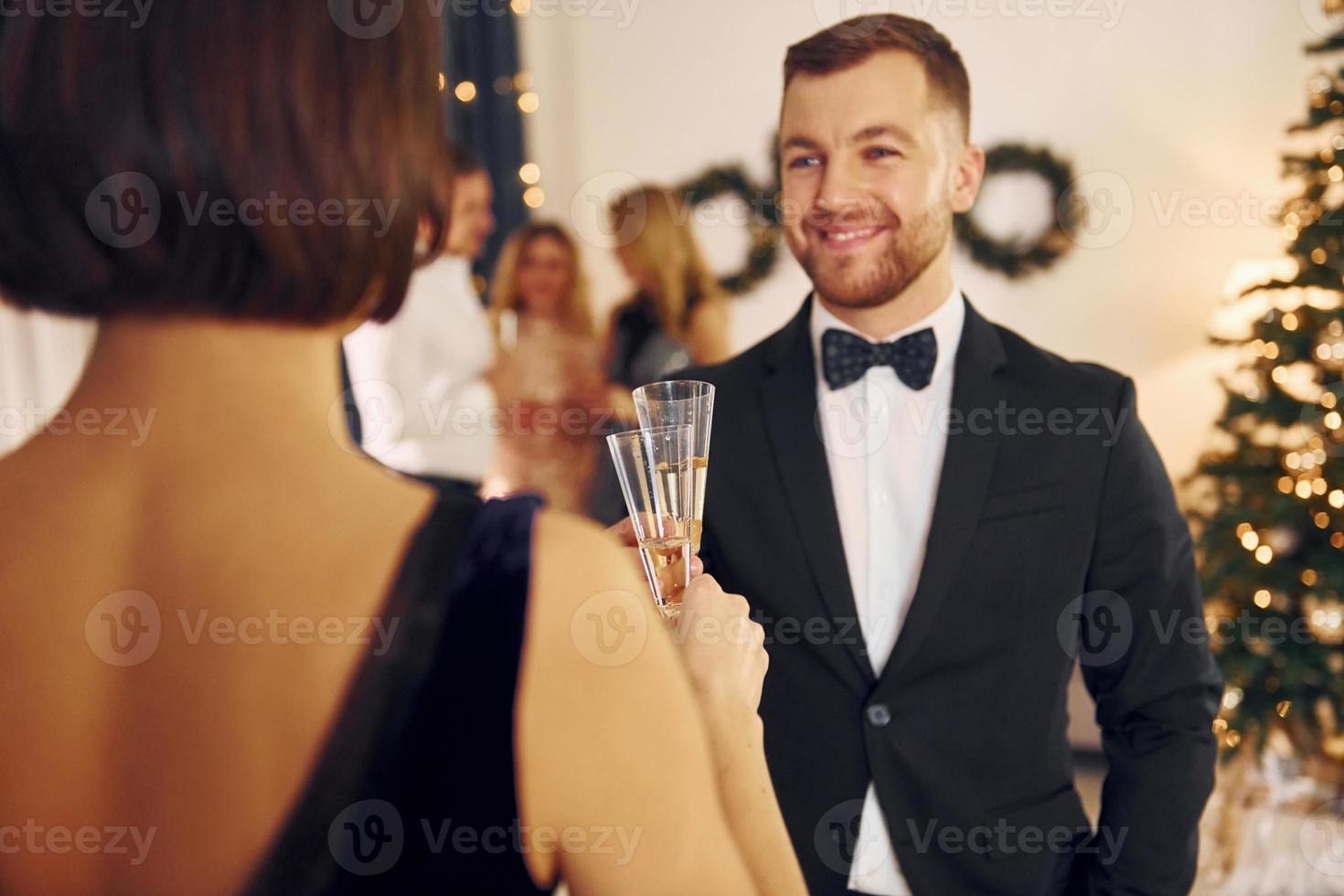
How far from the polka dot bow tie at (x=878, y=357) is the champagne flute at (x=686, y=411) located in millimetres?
565

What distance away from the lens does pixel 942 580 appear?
1.55 meters

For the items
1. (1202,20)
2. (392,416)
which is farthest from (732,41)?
(392,416)

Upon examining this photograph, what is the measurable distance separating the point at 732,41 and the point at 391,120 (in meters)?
5.21

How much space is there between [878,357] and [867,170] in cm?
30

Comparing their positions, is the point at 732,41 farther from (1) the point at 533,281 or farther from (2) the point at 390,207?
(2) the point at 390,207

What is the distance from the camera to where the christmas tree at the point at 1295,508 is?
357cm

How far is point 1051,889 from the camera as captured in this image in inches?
62.2

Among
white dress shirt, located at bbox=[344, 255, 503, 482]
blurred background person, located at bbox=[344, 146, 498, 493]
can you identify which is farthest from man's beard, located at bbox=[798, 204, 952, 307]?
white dress shirt, located at bbox=[344, 255, 503, 482]

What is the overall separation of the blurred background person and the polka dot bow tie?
122 inches

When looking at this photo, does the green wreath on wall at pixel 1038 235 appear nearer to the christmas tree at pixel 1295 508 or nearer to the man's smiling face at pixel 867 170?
the christmas tree at pixel 1295 508

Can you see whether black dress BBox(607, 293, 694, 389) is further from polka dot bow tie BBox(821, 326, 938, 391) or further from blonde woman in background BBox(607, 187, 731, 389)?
polka dot bow tie BBox(821, 326, 938, 391)

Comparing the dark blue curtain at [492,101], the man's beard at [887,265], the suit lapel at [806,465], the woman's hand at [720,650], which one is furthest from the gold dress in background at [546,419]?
the woman's hand at [720,650]

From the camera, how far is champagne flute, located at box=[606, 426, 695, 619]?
3.80 feet

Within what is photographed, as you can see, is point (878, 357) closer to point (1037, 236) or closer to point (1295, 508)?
point (1295, 508)
